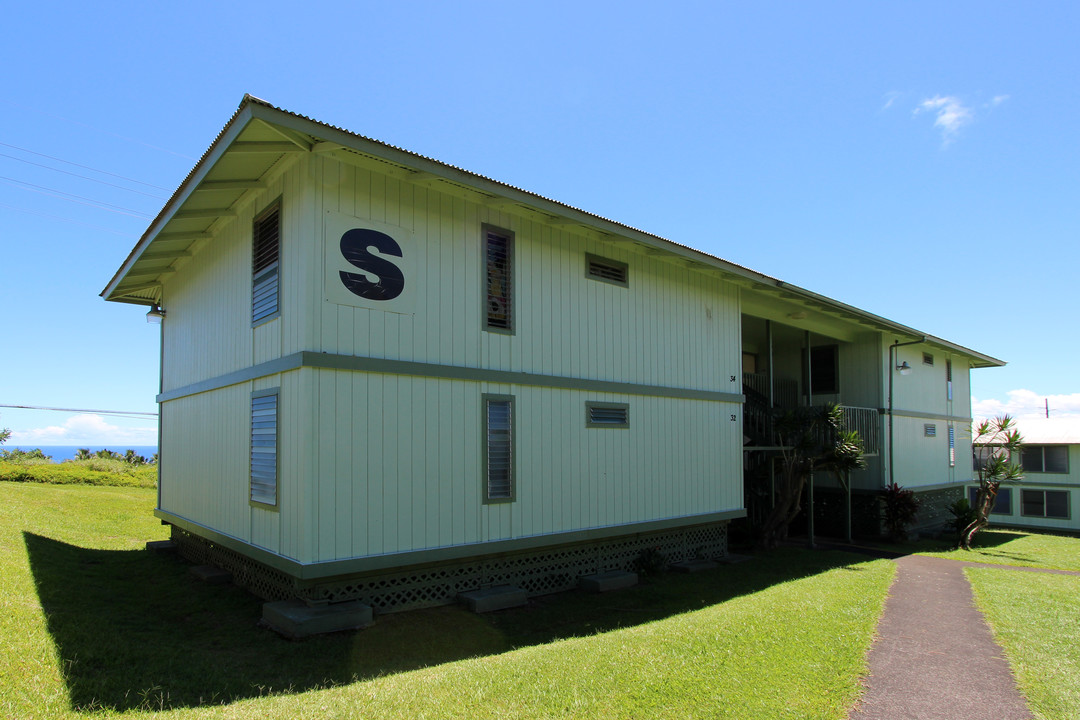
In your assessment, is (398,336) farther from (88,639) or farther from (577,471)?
(88,639)

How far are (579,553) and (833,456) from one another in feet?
24.0

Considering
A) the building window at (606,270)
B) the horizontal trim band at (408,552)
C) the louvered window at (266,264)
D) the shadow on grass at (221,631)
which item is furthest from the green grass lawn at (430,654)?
the building window at (606,270)

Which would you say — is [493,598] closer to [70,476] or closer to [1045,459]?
[70,476]

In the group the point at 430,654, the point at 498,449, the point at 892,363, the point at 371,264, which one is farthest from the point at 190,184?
the point at 892,363

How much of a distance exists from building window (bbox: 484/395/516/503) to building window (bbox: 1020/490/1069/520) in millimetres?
25192

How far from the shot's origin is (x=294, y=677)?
5.64 m

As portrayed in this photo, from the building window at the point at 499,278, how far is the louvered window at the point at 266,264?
2.57m

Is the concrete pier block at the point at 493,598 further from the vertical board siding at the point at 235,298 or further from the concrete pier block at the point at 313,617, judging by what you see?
the vertical board siding at the point at 235,298

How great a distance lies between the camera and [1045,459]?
2520 cm

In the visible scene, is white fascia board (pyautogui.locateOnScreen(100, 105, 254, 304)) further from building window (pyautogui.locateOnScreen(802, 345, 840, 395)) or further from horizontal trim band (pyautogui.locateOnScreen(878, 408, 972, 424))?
horizontal trim band (pyautogui.locateOnScreen(878, 408, 972, 424))

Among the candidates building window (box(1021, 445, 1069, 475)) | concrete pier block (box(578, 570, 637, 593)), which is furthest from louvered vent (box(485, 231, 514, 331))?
building window (box(1021, 445, 1069, 475))

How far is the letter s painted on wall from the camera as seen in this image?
7570 mm

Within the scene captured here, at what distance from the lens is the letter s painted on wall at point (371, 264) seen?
24.8 ft

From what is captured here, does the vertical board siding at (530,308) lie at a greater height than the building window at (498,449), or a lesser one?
greater
